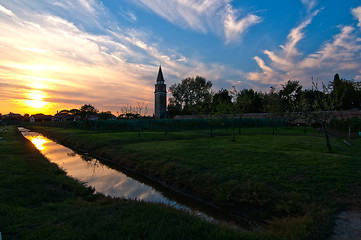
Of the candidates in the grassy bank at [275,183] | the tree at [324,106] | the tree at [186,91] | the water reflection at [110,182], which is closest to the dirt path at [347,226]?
the grassy bank at [275,183]

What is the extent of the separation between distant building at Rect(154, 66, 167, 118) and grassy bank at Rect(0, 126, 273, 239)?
9693 cm

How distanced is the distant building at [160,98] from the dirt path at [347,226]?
99.8m

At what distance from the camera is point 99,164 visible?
16219 mm

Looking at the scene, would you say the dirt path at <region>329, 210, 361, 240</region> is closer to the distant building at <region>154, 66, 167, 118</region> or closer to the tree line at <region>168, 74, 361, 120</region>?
the tree line at <region>168, 74, 361, 120</region>

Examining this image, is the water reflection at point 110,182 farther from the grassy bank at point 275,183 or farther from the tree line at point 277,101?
the tree line at point 277,101

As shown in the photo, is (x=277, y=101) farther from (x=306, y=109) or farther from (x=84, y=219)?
(x=84, y=219)

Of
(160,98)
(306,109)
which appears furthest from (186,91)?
(306,109)

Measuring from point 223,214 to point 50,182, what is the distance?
8.57 m

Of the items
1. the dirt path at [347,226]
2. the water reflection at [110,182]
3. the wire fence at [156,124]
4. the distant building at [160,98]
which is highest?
the distant building at [160,98]

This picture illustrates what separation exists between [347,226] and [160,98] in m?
104

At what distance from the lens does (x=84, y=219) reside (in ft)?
18.7

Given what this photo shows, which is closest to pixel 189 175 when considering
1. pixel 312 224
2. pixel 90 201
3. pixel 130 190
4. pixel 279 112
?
pixel 130 190

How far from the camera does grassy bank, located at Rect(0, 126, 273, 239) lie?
16.2 feet

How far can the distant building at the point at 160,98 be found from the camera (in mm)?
106250
